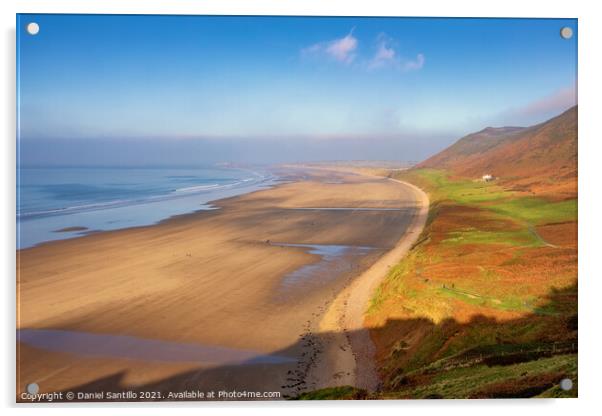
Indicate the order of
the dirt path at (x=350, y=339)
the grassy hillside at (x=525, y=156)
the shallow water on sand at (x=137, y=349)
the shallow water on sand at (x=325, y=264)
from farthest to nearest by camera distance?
1. the shallow water on sand at (x=325, y=264)
2. the grassy hillside at (x=525, y=156)
3. the shallow water on sand at (x=137, y=349)
4. the dirt path at (x=350, y=339)

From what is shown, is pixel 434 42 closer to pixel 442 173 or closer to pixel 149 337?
pixel 442 173

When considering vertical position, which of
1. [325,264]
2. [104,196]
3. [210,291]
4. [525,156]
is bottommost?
[210,291]

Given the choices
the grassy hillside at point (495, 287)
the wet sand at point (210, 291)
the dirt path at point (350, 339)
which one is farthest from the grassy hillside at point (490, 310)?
the wet sand at point (210, 291)

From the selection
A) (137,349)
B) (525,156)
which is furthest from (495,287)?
(137,349)

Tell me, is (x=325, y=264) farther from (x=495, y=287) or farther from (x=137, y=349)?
(x=137, y=349)

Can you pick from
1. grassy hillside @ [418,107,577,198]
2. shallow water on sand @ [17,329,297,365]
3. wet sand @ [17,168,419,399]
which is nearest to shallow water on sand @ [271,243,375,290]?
wet sand @ [17,168,419,399]

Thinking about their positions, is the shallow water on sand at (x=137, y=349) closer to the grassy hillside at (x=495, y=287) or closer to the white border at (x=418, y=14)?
Answer: the white border at (x=418, y=14)

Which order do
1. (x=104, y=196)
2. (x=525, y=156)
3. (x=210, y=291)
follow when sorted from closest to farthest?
(x=525, y=156), (x=210, y=291), (x=104, y=196)

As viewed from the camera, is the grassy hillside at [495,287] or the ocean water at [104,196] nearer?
the grassy hillside at [495,287]
